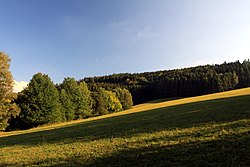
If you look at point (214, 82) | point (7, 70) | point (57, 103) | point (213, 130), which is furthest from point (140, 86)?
point (213, 130)

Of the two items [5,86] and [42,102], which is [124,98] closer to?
[42,102]

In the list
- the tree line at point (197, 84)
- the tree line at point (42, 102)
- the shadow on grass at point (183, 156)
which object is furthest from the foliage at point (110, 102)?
the shadow on grass at point (183, 156)

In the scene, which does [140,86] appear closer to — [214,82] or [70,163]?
[214,82]

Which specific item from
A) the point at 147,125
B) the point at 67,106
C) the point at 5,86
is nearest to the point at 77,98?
the point at 67,106

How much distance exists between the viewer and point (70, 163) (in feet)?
36.8

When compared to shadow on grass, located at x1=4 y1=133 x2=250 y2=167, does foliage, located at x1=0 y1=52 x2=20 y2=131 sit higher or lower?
higher

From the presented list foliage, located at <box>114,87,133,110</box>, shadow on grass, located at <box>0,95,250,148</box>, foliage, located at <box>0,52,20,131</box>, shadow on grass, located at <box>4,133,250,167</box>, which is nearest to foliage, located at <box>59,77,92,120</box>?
foliage, located at <box>0,52,20,131</box>

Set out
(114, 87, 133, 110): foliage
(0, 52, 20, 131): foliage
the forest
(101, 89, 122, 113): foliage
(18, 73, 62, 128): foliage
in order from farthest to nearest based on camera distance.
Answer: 1. (114, 87, 133, 110): foliage
2. (101, 89, 122, 113): foliage
3. (18, 73, 62, 128): foliage
4. the forest
5. (0, 52, 20, 131): foliage

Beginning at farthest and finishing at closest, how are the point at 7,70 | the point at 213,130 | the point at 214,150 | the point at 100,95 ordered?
the point at 100,95, the point at 7,70, the point at 213,130, the point at 214,150

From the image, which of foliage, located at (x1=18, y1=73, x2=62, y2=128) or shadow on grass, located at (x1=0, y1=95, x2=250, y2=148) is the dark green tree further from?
shadow on grass, located at (x1=0, y1=95, x2=250, y2=148)

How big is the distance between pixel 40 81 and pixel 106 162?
59971mm

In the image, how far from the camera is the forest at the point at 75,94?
47.1 metres

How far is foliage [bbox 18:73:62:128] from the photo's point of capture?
61.2 meters

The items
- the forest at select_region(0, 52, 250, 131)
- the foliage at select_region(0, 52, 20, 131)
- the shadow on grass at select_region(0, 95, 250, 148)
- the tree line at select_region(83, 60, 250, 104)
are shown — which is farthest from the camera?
the tree line at select_region(83, 60, 250, 104)
